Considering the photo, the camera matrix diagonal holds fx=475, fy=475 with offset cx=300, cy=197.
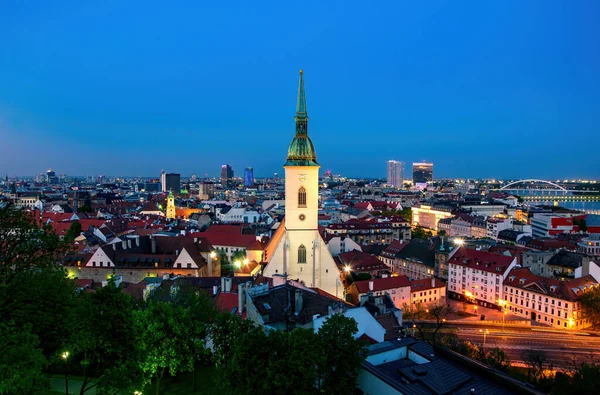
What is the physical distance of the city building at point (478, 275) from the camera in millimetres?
62156

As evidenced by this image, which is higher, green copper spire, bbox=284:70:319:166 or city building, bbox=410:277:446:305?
green copper spire, bbox=284:70:319:166

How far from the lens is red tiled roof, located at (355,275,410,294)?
174 ft

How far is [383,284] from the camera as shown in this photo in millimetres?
54281

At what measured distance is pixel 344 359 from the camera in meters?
20.3

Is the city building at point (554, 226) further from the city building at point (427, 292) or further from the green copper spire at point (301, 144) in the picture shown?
the green copper spire at point (301, 144)

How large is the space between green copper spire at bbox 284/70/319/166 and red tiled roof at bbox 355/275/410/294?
58.3 feet

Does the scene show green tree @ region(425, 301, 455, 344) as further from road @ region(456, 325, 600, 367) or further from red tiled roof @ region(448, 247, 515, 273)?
red tiled roof @ region(448, 247, 515, 273)

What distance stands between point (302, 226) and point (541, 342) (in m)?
27.3

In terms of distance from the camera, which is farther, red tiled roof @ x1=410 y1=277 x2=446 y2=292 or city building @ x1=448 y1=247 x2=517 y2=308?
city building @ x1=448 y1=247 x2=517 y2=308

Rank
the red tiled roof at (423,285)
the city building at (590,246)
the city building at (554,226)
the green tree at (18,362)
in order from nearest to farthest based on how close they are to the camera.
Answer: the green tree at (18,362), the red tiled roof at (423,285), the city building at (590,246), the city building at (554,226)

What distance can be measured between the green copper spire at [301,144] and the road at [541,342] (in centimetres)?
2378

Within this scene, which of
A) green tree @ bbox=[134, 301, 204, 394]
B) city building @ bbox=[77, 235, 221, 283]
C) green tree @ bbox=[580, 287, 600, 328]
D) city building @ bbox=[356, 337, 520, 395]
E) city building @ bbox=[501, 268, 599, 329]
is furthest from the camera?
city building @ bbox=[77, 235, 221, 283]

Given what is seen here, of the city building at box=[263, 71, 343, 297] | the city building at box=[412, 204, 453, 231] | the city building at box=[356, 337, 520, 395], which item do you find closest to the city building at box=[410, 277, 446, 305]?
the city building at box=[263, 71, 343, 297]

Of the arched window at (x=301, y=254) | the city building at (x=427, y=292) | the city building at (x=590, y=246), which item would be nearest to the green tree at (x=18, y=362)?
the arched window at (x=301, y=254)
